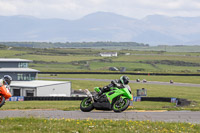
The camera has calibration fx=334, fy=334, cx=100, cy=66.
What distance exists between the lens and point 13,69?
6231 cm

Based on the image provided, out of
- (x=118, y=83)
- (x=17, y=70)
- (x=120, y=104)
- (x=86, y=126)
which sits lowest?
(x=86, y=126)

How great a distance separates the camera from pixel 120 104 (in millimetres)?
18406

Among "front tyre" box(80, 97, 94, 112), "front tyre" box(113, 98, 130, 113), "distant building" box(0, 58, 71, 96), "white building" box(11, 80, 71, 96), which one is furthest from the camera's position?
"distant building" box(0, 58, 71, 96)

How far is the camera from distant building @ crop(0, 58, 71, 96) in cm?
5694

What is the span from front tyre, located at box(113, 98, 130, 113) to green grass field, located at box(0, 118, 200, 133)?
3.74 metres

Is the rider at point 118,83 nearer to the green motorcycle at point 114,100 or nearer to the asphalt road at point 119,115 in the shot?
the green motorcycle at point 114,100

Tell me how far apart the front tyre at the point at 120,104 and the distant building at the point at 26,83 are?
128ft

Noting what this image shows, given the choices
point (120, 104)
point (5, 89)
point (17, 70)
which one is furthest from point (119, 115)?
point (17, 70)

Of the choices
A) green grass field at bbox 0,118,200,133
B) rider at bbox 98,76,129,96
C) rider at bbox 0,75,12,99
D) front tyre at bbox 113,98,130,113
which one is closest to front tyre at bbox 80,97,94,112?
rider at bbox 98,76,129,96

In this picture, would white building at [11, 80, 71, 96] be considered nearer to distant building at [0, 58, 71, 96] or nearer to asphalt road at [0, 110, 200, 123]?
distant building at [0, 58, 71, 96]

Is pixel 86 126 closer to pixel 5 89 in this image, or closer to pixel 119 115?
pixel 119 115

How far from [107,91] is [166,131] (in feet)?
20.9

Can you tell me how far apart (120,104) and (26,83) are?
43.6m

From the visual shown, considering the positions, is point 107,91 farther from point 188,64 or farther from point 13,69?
point 188,64
